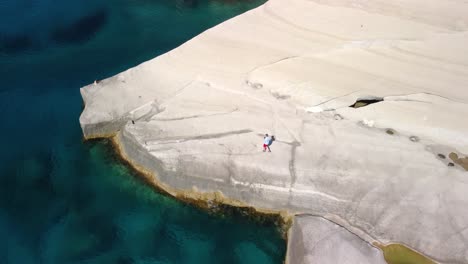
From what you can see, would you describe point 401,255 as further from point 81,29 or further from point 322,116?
point 81,29

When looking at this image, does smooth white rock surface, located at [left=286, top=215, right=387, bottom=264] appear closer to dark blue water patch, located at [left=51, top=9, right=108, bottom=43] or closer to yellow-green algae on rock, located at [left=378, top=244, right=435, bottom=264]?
yellow-green algae on rock, located at [left=378, top=244, right=435, bottom=264]

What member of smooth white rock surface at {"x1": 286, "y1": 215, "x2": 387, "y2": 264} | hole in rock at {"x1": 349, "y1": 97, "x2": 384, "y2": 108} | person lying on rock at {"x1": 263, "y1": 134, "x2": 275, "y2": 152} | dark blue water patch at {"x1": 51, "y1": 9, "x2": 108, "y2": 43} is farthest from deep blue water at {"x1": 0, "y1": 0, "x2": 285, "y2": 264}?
hole in rock at {"x1": 349, "y1": 97, "x2": 384, "y2": 108}

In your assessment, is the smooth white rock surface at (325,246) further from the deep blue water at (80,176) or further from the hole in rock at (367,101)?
the hole in rock at (367,101)

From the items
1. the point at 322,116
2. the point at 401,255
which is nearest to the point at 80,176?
the point at 322,116

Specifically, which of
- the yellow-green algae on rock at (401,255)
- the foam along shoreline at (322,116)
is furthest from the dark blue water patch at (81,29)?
the yellow-green algae on rock at (401,255)

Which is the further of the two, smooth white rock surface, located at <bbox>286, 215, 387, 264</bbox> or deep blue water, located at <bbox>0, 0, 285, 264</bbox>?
deep blue water, located at <bbox>0, 0, 285, 264</bbox>

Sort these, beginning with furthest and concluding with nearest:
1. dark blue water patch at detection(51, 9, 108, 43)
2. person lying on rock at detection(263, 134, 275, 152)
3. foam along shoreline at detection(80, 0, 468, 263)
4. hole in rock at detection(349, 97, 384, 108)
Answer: dark blue water patch at detection(51, 9, 108, 43), hole in rock at detection(349, 97, 384, 108), person lying on rock at detection(263, 134, 275, 152), foam along shoreline at detection(80, 0, 468, 263)

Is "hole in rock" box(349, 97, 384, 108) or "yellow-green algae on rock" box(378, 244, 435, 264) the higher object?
"hole in rock" box(349, 97, 384, 108)
